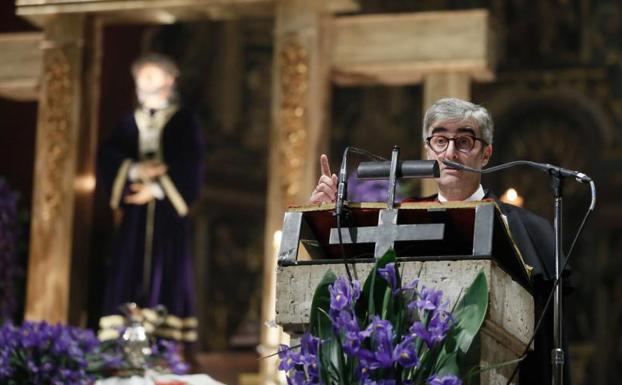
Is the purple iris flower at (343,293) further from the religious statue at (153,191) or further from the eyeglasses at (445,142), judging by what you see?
the religious statue at (153,191)

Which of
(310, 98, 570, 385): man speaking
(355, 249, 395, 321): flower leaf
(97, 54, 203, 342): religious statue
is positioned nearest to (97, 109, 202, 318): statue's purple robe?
(97, 54, 203, 342): religious statue

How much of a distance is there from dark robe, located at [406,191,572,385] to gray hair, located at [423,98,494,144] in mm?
264

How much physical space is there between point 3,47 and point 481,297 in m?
6.75

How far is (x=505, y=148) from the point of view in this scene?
13195 millimetres

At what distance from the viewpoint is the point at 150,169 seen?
8.76m

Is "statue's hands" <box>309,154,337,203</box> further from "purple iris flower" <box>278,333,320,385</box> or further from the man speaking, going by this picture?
"purple iris flower" <box>278,333,320,385</box>

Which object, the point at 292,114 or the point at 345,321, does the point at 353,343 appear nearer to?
the point at 345,321

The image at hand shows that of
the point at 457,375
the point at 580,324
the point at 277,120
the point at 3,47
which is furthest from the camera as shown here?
Answer: the point at 580,324

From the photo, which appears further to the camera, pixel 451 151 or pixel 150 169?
pixel 150 169

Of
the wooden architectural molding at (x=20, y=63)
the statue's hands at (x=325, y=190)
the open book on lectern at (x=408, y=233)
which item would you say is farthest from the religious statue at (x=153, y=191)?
the open book on lectern at (x=408, y=233)

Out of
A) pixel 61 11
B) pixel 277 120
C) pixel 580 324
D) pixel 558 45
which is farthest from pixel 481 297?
pixel 558 45

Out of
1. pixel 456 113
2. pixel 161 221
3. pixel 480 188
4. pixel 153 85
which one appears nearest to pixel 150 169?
pixel 161 221

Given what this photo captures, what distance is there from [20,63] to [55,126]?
681 millimetres

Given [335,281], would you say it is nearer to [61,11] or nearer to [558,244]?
[558,244]
